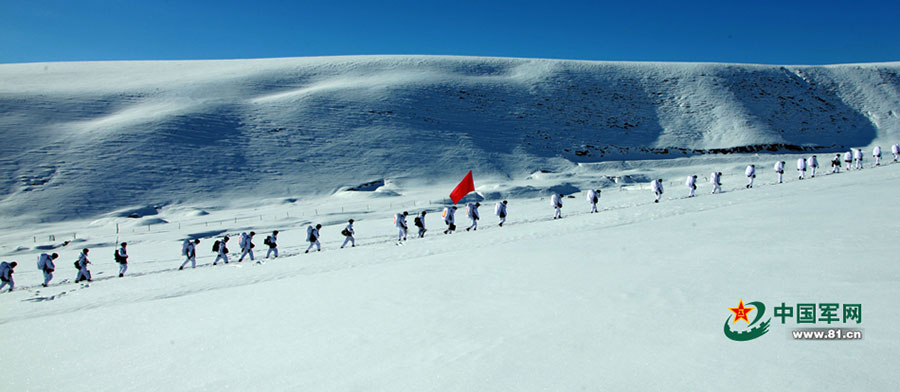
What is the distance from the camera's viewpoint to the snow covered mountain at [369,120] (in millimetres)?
37844

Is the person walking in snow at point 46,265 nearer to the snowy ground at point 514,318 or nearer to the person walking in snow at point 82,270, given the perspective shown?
the person walking in snow at point 82,270

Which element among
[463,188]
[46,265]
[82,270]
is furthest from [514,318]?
[46,265]

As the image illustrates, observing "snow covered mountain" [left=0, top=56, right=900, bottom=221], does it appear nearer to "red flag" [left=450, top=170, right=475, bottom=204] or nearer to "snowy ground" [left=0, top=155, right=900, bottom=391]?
"red flag" [left=450, top=170, right=475, bottom=204]

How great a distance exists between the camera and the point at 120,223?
28594 mm

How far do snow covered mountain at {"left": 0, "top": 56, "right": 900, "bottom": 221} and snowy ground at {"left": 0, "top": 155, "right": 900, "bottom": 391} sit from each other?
3061 cm

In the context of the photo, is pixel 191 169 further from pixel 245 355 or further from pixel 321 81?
pixel 245 355

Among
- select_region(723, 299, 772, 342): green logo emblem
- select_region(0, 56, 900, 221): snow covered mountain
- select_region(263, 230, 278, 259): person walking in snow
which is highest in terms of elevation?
select_region(0, 56, 900, 221): snow covered mountain

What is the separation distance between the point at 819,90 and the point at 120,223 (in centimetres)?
8772

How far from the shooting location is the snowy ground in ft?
11.8

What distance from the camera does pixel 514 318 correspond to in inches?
200

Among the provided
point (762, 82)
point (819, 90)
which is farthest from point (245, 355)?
point (819, 90)

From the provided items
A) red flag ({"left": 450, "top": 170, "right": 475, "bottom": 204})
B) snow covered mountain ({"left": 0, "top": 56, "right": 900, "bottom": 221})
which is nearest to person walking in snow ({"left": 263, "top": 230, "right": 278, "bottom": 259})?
red flag ({"left": 450, "top": 170, "right": 475, "bottom": 204})

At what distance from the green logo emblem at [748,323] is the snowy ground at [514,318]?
108 millimetres

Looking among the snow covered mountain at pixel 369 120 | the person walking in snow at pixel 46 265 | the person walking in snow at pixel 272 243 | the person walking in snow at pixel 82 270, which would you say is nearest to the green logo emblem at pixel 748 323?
the person walking in snow at pixel 272 243
